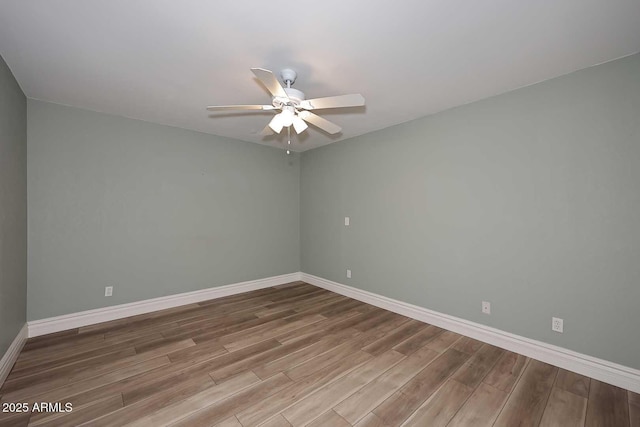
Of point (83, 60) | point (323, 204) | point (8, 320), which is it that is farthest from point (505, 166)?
point (8, 320)

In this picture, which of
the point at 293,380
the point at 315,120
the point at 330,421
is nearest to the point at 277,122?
the point at 315,120

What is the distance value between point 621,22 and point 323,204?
359 centimetres

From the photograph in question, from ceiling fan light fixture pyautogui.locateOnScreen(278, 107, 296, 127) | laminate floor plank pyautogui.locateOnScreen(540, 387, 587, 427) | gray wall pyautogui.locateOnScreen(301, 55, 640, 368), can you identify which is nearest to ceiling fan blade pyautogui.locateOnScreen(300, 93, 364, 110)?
ceiling fan light fixture pyautogui.locateOnScreen(278, 107, 296, 127)

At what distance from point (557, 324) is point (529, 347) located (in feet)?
1.07

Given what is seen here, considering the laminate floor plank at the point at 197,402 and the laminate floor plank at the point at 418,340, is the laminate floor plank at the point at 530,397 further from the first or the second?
the laminate floor plank at the point at 197,402

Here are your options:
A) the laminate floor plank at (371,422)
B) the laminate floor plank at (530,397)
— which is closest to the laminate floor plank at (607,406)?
the laminate floor plank at (530,397)

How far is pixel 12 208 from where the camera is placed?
91.0 inches

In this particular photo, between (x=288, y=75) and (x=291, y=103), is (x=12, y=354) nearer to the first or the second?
(x=291, y=103)

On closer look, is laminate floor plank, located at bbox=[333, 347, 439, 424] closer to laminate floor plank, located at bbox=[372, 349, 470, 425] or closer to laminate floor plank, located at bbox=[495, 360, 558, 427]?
laminate floor plank, located at bbox=[372, 349, 470, 425]

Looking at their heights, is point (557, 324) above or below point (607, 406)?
above

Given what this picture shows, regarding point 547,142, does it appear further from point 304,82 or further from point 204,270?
point 204,270

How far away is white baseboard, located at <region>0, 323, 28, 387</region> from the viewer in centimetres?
203

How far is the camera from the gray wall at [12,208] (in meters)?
2.08

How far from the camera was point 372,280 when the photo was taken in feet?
12.5
